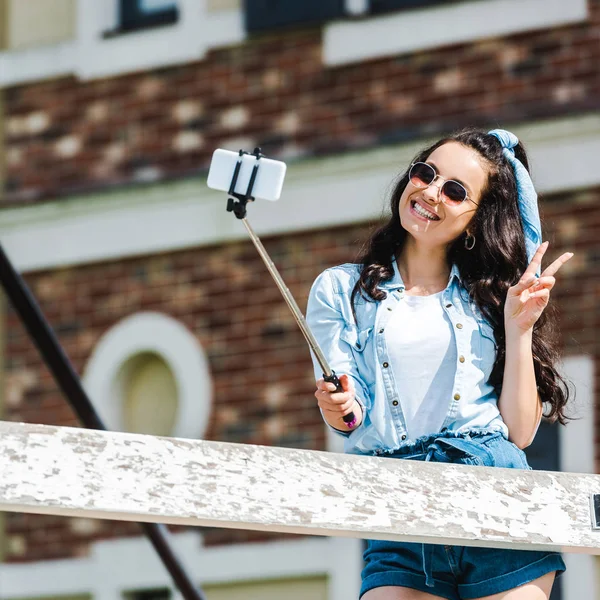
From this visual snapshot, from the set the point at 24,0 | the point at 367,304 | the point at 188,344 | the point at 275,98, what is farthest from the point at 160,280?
the point at 367,304

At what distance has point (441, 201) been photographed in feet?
11.4

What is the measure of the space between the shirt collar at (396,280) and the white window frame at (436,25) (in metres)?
4.15

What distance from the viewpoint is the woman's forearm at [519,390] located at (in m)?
3.36

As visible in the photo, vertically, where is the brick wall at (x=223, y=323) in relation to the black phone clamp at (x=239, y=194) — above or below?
above

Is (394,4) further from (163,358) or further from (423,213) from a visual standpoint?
(423,213)

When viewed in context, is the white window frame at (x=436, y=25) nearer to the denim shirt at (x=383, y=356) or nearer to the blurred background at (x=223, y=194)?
the blurred background at (x=223, y=194)

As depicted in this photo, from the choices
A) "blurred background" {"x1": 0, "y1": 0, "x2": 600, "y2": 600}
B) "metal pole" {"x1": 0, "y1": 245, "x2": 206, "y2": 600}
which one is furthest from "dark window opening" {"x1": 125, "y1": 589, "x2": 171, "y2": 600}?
"metal pole" {"x1": 0, "y1": 245, "x2": 206, "y2": 600}

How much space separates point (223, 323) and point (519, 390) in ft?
15.4

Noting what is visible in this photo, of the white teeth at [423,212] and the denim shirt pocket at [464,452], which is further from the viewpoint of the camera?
the white teeth at [423,212]

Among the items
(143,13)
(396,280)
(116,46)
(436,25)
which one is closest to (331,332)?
(396,280)

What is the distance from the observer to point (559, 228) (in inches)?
289

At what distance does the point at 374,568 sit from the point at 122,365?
5033 mm

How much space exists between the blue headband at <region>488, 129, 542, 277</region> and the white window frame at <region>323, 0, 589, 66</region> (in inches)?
156

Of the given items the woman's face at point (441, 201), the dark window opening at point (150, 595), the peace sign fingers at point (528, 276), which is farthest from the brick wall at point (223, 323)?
the peace sign fingers at point (528, 276)
